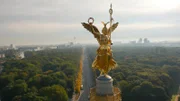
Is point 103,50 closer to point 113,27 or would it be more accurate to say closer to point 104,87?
point 113,27

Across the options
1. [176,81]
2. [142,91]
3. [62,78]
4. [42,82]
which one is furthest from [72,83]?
[176,81]

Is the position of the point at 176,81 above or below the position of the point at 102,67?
below

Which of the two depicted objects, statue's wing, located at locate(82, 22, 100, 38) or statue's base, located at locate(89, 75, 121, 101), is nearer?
statue's base, located at locate(89, 75, 121, 101)

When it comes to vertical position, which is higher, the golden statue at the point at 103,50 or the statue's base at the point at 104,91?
the golden statue at the point at 103,50

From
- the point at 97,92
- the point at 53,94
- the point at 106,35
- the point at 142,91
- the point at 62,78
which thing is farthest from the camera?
the point at 62,78

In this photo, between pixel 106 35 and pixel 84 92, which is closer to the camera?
pixel 106 35

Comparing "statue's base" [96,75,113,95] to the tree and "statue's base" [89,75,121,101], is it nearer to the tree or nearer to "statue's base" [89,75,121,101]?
"statue's base" [89,75,121,101]

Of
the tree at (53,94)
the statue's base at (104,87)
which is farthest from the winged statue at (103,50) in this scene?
the tree at (53,94)

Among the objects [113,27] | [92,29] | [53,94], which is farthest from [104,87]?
[53,94]

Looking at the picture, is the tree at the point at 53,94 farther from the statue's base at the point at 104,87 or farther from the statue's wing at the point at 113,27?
the statue's base at the point at 104,87

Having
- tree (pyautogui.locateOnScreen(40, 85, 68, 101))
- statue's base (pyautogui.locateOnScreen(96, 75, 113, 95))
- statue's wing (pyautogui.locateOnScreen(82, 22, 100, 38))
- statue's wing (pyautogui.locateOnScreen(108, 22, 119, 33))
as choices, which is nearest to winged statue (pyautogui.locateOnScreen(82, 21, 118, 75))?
statue's wing (pyautogui.locateOnScreen(82, 22, 100, 38))

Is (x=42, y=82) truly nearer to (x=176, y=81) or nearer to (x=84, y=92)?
(x=84, y=92)
